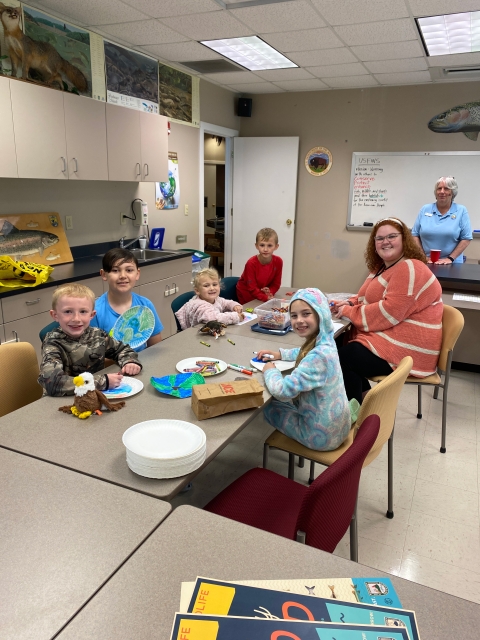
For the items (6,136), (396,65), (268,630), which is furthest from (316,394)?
(396,65)

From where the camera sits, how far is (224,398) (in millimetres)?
1512

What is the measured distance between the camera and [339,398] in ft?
5.67

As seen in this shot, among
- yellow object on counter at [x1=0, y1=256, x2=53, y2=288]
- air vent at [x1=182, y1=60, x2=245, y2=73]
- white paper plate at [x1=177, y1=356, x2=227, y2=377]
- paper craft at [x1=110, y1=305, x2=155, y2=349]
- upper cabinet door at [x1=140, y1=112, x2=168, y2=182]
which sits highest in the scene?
air vent at [x1=182, y1=60, x2=245, y2=73]

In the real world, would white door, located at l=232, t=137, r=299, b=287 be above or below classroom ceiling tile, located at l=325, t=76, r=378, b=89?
below

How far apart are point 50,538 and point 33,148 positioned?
2.77 metres

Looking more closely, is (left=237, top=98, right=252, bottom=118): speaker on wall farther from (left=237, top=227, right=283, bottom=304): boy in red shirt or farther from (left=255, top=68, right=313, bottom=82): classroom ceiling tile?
(left=237, top=227, right=283, bottom=304): boy in red shirt

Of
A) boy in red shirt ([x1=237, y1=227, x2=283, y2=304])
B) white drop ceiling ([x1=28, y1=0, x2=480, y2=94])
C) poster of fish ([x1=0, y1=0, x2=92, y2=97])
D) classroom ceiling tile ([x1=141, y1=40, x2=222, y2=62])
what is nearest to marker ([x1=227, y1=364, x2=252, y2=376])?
boy in red shirt ([x1=237, y1=227, x2=283, y2=304])

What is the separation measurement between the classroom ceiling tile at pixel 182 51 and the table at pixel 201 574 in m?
3.83

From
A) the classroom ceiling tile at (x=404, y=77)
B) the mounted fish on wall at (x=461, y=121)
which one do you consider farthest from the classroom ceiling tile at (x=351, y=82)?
the mounted fish on wall at (x=461, y=121)

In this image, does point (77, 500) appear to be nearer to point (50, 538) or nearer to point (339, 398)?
point (50, 538)

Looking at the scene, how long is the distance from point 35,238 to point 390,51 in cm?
328

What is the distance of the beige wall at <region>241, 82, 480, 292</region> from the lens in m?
5.06

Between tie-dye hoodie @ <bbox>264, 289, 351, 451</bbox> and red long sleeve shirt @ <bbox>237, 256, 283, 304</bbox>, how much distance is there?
166 cm

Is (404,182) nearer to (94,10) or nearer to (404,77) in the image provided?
(404,77)
